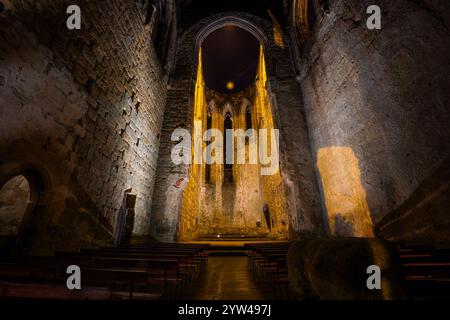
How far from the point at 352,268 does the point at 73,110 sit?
405 centimetres

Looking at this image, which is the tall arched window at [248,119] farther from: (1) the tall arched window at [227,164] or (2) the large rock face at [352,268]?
(2) the large rock face at [352,268]

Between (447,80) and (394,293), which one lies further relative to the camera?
(447,80)

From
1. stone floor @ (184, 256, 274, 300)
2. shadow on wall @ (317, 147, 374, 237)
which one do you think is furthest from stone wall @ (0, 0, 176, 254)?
shadow on wall @ (317, 147, 374, 237)

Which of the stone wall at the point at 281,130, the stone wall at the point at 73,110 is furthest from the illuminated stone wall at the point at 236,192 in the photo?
the stone wall at the point at 73,110

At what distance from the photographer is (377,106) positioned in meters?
4.29

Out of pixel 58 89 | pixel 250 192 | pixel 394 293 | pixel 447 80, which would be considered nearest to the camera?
pixel 394 293

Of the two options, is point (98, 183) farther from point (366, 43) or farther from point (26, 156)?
point (366, 43)

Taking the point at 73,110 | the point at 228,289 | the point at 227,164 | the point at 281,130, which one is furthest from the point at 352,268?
the point at 227,164

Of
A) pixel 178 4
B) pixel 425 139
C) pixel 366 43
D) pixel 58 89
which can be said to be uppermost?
pixel 178 4

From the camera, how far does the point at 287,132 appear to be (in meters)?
7.19

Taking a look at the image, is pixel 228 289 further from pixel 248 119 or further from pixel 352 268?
pixel 248 119

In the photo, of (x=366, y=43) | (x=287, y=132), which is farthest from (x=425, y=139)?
(x=287, y=132)

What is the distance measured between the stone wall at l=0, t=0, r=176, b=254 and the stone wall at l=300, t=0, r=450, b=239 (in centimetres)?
569
